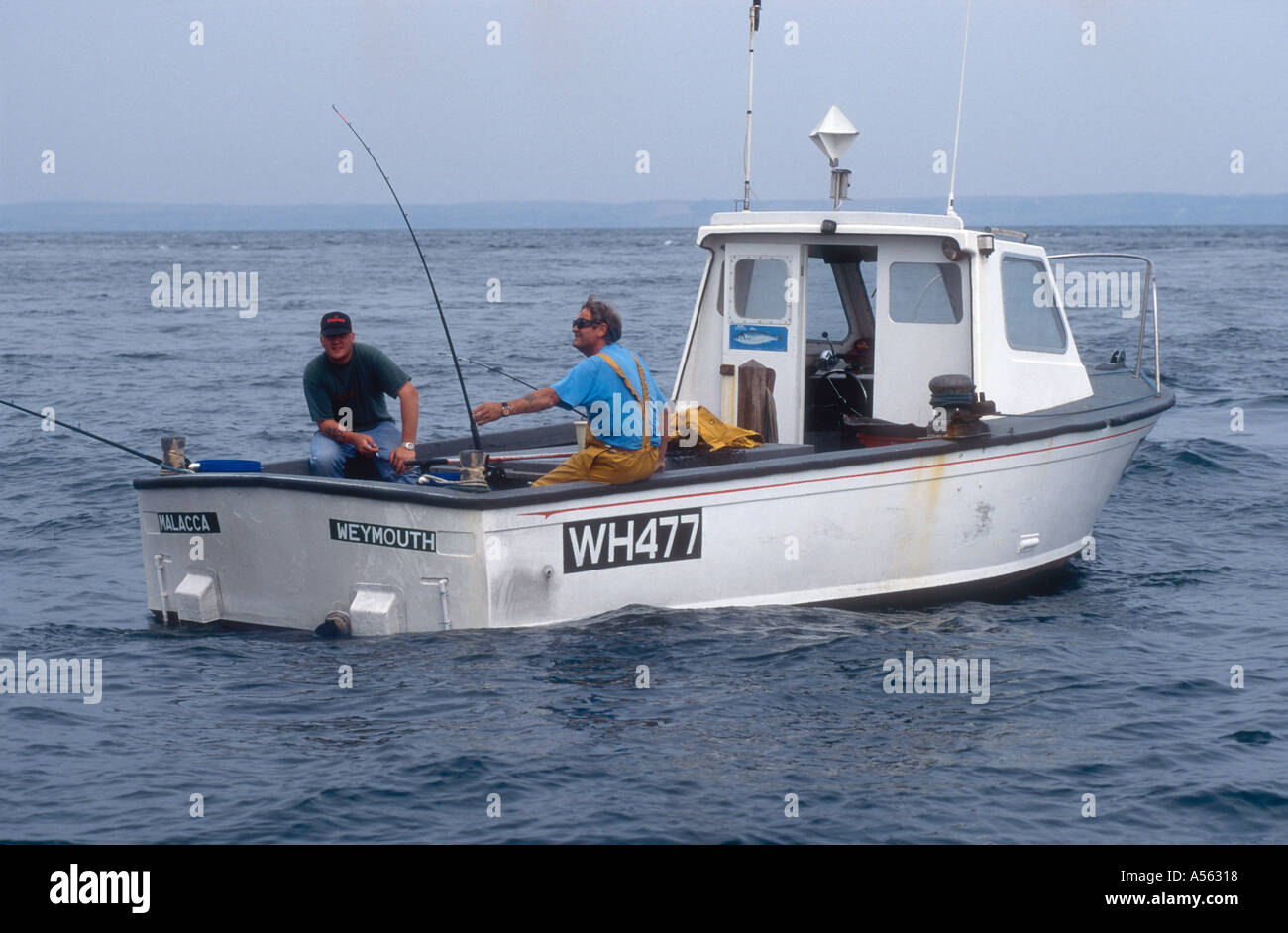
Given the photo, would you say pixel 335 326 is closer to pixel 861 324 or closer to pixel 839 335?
pixel 839 335

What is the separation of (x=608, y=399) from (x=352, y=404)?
69.4 inches

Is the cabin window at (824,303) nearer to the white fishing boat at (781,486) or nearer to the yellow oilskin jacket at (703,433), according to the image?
the white fishing boat at (781,486)

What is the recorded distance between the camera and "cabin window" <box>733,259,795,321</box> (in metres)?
9.28

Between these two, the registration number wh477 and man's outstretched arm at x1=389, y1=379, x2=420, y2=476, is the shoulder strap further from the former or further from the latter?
man's outstretched arm at x1=389, y1=379, x2=420, y2=476

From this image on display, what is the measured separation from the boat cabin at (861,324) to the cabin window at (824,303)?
0.01 m

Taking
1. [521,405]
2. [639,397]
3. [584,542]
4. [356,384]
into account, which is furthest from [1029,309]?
[356,384]

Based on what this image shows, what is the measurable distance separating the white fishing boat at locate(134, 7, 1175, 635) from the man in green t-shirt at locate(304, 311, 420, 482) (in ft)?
1.18

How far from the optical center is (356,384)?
7.93 metres

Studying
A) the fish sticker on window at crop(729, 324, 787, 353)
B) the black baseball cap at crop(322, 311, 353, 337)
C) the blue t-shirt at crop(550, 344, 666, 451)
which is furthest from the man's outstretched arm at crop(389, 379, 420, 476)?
the fish sticker on window at crop(729, 324, 787, 353)

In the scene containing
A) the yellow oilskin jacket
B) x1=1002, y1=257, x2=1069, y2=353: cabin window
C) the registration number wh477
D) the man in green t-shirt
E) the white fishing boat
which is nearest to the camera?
the white fishing boat

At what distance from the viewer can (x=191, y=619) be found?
7711 mm

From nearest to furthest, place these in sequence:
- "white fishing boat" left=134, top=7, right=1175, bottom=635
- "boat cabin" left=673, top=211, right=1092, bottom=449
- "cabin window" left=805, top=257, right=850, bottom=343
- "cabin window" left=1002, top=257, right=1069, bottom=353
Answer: "white fishing boat" left=134, top=7, right=1175, bottom=635, "boat cabin" left=673, top=211, right=1092, bottom=449, "cabin window" left=1002, top=257, right=1069, bottom=353, "cabin window" left=805, top=257, right=850, bottom=343
